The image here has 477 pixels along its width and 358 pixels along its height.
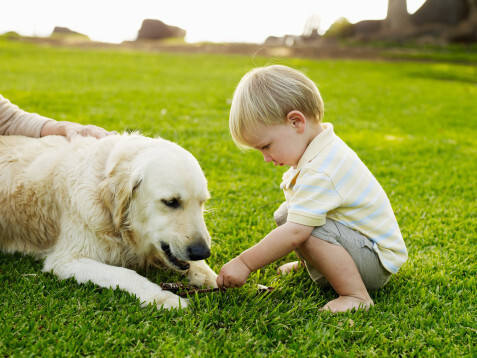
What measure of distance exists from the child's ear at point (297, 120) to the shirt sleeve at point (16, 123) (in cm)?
226

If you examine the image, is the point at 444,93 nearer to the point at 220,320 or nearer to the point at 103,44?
the point at 220,320

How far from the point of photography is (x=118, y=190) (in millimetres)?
2875

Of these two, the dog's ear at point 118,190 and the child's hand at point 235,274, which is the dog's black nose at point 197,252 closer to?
the child's hand at point 235,274

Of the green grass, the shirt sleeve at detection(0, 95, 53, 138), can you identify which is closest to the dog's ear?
the green grass

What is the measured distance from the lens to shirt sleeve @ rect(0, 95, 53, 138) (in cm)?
386

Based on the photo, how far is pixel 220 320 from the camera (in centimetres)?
242

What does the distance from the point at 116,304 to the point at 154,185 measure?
73cm

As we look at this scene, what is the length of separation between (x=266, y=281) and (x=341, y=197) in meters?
0.78

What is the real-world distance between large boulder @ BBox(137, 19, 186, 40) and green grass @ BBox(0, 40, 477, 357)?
39.8 meters

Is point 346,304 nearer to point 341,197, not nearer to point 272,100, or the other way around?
point 341,197

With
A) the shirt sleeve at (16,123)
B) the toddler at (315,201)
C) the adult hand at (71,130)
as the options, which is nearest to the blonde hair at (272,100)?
the toddler at (315,201)

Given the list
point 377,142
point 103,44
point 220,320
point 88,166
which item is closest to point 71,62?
point 103,44

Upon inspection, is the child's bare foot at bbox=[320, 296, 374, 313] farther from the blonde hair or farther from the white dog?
the blonde hair

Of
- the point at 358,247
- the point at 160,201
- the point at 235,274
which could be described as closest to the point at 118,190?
the point at 160,201
